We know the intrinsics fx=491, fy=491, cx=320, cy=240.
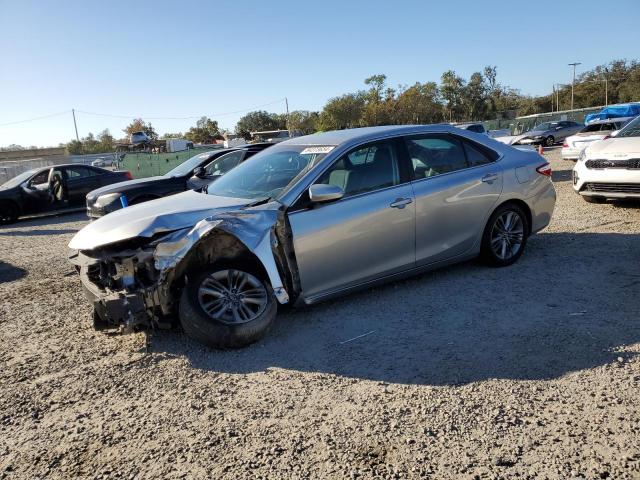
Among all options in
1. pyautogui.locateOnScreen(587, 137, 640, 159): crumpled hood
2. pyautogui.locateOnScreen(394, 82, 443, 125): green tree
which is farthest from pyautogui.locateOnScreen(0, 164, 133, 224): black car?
pyautogui.locateOnScreen(394, 82, 443, 125): green tree

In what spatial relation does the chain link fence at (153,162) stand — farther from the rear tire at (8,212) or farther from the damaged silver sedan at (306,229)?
the damaged silver sedan at (306,229)

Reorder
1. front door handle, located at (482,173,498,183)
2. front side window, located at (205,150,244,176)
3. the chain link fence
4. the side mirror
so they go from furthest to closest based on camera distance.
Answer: the chain link fence → front side window, located at (205,150,244,176) → front door handle, located at (482,173,498,183) → the side mirror

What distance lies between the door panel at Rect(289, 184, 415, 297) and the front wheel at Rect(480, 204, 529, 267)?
1.12 metres

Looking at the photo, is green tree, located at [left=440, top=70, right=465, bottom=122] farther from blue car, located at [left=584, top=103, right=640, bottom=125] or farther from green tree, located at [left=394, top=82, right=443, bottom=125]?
blue car, located at [left=584, top=103, right=640, bottom=125]

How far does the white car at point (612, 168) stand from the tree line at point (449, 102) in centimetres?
5399

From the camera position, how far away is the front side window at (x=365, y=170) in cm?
447

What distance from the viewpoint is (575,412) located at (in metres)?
2.85

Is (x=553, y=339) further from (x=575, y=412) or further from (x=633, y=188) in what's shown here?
(x=633, y=188)

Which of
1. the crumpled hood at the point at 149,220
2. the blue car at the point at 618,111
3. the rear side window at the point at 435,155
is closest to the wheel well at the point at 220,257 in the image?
the crumpled hood at the point at 149,220

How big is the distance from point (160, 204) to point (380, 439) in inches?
117

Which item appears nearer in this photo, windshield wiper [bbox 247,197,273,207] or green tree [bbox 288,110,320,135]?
windshield wiper [bbox 247,197,273,207]

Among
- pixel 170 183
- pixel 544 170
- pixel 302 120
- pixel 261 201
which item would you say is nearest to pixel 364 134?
pixel 261 201

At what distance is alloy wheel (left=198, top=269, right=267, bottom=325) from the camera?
12.6 ft

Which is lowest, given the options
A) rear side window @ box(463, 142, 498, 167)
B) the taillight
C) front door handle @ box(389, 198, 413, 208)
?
front door handle @ box(389, 198, 413, 208)
